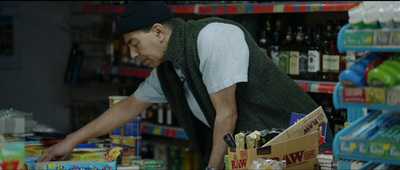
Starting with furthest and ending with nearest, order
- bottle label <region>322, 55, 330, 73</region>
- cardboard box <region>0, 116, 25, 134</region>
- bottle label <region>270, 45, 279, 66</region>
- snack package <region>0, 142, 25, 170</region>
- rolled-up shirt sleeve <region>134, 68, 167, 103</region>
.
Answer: bottle label <region>270, 45, 279, 66</region>
bottle label <region>322, 55, 330, 73</region>
cardboard box <region>0, 116, 25, 134</region>
rolled-up shirt sleeve <region>134, 68, 167, 103</region>
snack package <region>0, 142, 25, 170</region>

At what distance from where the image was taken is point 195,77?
2760 millimetres

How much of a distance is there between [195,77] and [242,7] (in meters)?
1.81

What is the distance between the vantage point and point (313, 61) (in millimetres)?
4258

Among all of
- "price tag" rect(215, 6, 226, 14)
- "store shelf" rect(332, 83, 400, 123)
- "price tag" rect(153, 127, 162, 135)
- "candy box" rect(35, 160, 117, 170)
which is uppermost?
"price tag" rect(215, 6, 226, 14)

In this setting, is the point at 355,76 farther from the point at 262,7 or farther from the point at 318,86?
the point at 262,7

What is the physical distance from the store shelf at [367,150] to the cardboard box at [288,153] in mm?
342

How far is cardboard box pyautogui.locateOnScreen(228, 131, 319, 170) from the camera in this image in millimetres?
2039

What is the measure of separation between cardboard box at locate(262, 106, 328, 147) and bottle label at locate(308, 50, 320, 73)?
1.97 metres

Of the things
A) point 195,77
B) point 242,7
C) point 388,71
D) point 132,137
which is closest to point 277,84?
point 195,77

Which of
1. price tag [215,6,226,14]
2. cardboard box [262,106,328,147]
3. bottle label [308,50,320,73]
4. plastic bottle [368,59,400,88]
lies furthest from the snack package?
price tag [215,6,226,14]

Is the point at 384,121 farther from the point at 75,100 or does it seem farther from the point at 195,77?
the point at 75,100

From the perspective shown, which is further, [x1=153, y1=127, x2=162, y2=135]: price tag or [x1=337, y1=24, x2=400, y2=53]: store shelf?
[x1=153, y1=127, x2=162, y2=135]: price tag

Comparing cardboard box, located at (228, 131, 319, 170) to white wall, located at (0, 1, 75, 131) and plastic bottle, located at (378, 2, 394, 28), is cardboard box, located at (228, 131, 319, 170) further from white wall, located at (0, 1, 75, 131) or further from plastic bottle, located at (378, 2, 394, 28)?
white wall, located at (0, 1, 75, 131)

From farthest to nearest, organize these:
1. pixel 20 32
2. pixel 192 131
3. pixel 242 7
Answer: pixel 20 32 → pixel 242 7 → pixel 192 131
